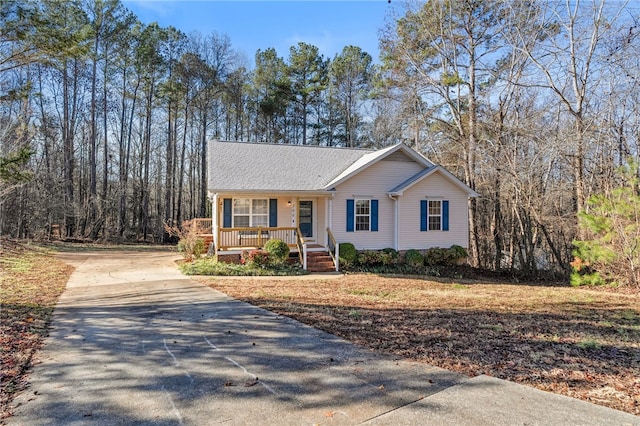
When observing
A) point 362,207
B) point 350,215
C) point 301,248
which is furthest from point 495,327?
point 362,207

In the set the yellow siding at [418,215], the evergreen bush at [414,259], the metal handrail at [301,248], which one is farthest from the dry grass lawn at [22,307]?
the yellow siding at [418,215]

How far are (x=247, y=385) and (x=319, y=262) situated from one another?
1031 centimetres

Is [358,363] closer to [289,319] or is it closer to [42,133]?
[289,319]

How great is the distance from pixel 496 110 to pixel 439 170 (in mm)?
4152

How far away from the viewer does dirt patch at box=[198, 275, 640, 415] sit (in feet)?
12.5

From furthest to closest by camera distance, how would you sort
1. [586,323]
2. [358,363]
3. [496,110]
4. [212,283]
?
[496,110] → [212,283] → [586,323] → [358,363]

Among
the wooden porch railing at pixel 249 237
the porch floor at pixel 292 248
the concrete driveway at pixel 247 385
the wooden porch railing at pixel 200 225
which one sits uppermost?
the wooden porch railing at pixel 200 225

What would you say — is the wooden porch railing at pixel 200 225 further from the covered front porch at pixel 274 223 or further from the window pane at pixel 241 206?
the window pane at pixel 241 206

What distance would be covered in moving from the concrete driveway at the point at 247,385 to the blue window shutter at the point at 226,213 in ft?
25.9

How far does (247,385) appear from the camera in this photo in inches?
145

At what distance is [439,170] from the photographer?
1581 cm

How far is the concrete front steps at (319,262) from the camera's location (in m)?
13.7

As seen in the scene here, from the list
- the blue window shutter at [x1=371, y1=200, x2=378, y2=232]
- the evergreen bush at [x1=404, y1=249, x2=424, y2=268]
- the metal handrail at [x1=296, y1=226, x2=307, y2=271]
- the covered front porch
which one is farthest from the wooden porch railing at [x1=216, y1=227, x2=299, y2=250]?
the evergreen bush at [x1=404, y1=249, x2=424, y2=268]

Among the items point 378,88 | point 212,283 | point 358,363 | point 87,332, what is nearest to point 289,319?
point 358,363
